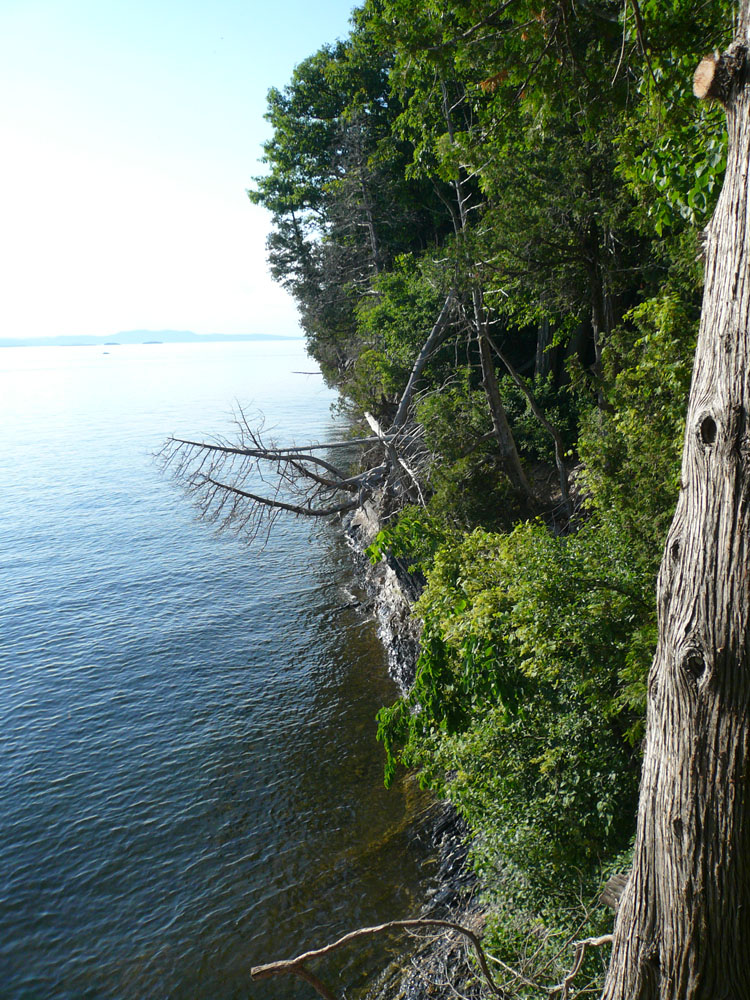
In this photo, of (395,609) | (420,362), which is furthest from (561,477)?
(395,609)

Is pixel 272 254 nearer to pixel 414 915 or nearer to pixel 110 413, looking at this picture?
pixel 414 915

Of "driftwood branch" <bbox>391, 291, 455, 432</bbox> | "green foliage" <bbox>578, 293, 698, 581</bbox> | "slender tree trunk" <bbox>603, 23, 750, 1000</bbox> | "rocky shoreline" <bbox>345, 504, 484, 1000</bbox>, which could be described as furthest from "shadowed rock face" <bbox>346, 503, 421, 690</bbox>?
"slender tree trunk" <bbox>603, 23, 750, 1000</bbox>

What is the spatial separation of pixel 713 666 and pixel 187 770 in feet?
46.5

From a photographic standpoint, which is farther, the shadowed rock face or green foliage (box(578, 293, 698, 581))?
the shadowed rock face

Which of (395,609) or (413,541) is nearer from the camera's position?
(413,541)

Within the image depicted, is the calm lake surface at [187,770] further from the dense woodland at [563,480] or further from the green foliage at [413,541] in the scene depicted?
the green foliage at [413,541]

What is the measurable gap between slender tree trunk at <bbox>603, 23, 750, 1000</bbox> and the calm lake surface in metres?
7.88

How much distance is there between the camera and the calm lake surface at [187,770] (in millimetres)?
10859

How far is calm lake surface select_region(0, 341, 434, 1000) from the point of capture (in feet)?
35.6

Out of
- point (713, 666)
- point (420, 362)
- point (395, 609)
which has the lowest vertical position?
point (395, 609)

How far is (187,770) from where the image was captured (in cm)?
1511

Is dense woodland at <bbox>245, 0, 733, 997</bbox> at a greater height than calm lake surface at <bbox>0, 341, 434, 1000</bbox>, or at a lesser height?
greater

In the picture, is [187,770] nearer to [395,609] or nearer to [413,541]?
[395,609]

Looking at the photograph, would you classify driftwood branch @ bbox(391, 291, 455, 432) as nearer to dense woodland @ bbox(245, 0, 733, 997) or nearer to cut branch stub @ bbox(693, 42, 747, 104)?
dense woodland @ bbox(245, 0, 733, 997)
